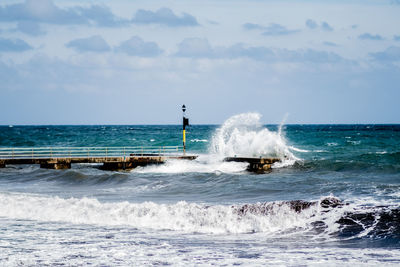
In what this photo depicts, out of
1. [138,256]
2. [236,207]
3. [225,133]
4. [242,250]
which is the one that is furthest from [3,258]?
[225,133]

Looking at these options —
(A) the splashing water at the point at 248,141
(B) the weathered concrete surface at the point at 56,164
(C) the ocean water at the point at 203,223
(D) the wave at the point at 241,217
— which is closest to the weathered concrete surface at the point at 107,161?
(B) the weathered concrete surface at the point at 56,164

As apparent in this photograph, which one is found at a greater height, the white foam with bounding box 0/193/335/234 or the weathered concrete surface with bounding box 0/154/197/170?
the weathered concrete surface with bounding box 0/154/197/170

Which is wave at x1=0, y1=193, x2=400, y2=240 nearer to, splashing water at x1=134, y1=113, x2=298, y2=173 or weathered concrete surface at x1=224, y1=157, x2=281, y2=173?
weathered concrete surface at x1=224, y1=157, x2=281, y2=173

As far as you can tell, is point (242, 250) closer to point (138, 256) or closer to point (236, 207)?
point (138, 256)

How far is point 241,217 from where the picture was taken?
14.6 metres

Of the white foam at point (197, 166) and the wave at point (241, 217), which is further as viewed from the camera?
the white foam at point (197, 166)

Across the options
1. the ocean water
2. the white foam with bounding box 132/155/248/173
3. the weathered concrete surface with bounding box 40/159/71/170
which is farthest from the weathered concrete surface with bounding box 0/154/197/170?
the ocean water

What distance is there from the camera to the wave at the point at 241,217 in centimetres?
1354

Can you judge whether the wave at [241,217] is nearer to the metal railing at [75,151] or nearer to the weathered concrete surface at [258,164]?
the weathered concrete surface at [258,164]

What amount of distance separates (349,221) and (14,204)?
1070 cm

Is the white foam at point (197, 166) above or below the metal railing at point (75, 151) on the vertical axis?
below

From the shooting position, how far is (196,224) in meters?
14.5

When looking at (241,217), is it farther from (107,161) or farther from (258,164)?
(107,161)

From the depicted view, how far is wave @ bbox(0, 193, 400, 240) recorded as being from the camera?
13.5 m
